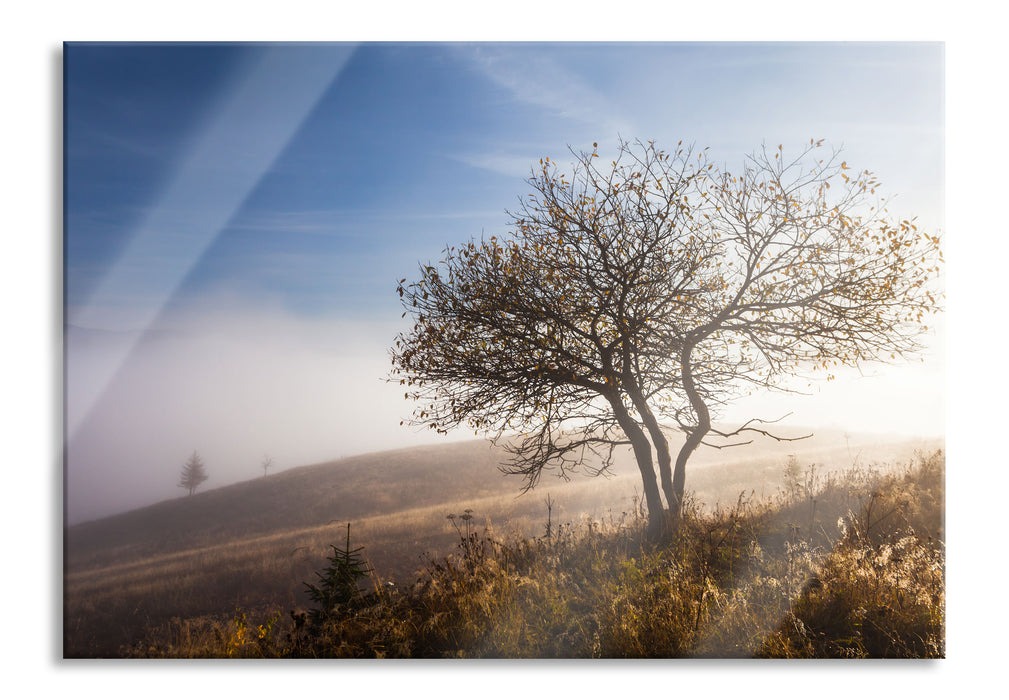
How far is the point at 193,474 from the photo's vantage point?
6441 mm

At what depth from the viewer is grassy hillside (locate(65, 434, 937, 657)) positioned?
6.40m

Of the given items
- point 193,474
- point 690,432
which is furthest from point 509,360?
point 193,474

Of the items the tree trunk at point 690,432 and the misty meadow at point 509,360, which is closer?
the misty meadow at point 509,360

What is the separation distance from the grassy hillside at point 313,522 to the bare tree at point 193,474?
10 centimetres

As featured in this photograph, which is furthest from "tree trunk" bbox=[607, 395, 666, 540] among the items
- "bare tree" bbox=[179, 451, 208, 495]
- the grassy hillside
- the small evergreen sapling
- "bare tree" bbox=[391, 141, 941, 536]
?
"bare tree" bbox=[179, 451, 208, 495]

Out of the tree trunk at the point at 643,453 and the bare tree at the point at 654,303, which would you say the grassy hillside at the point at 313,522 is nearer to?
the tree trunk at the point at 643,453

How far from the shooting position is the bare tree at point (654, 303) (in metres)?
6.54

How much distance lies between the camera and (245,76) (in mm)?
6734

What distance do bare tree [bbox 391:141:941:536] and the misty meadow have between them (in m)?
0.02

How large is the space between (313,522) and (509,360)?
1.91 metres

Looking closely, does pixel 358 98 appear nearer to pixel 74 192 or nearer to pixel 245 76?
pixel 245 76

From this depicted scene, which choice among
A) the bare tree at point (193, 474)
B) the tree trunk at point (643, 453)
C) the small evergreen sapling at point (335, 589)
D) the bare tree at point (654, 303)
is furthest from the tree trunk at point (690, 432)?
the bare tree at point (193, 474)

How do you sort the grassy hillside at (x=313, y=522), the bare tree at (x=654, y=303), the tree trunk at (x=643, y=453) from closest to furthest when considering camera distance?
the grassy hillside at (x=313, y=522), the bare tree at (x=654, y=303), the tree trunk at (x=643, y=453)
